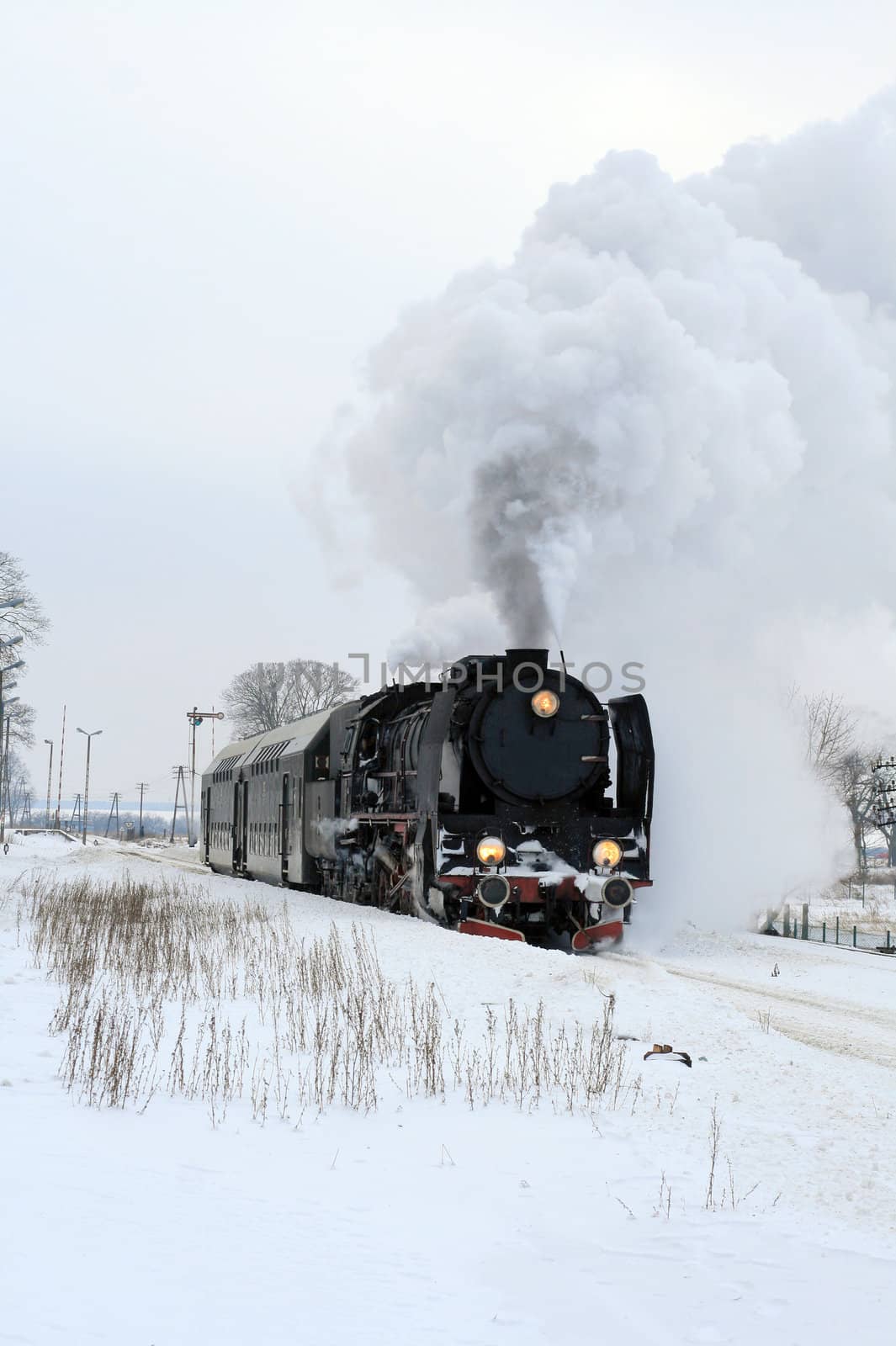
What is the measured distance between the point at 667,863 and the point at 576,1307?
488 inches

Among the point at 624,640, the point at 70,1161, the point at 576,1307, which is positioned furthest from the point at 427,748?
the point at 624,640

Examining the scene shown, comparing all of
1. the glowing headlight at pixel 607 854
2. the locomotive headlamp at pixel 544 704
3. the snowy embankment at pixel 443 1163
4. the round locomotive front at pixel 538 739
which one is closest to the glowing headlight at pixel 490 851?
the round locomotive front at pixel 538 739

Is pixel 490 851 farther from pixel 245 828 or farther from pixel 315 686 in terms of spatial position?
pixel 315 686

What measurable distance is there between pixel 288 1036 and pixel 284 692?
58.9 metres

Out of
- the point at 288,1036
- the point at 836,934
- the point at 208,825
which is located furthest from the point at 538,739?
the point at 208,825

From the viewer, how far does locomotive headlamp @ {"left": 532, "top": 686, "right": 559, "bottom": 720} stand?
12352mm

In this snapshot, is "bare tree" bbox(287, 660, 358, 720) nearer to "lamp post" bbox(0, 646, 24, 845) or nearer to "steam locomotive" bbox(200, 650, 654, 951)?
"lamp post" bbox(0, 646, 24, 845)

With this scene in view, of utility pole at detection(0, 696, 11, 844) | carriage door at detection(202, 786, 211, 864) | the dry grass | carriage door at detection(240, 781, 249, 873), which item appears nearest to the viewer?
the dry grass

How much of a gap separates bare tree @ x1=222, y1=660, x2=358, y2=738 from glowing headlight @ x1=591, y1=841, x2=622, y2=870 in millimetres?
48105

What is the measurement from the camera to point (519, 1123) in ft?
18.2

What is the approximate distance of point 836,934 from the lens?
16.2m

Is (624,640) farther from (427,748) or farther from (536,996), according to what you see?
(536,996)

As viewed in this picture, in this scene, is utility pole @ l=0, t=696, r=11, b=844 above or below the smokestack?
below

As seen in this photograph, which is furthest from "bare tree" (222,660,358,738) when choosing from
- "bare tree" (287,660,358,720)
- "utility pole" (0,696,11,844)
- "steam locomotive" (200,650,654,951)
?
"steam locomotive" (200,650,654,951)
